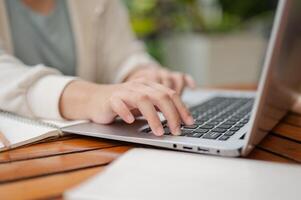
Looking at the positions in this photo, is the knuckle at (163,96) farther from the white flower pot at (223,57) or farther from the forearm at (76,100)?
the white flower pot at (223,57)

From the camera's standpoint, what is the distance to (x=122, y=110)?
0.51 meters

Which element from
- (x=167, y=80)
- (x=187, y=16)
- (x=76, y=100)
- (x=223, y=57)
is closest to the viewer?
(x=76, y=100)

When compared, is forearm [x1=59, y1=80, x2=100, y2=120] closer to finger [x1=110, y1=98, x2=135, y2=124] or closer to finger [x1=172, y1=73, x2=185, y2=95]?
finger [x1=110, y1=98, x2=135, y2=124]

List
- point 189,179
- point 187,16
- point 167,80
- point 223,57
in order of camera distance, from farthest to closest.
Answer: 1. point 187,16
2. point 223,57
3. point 167,80
4. point 189,179

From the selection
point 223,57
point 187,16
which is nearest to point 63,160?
point 223,57

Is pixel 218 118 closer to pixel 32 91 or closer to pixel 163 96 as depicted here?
pixel 163 96

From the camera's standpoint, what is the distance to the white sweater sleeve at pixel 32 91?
596 mm

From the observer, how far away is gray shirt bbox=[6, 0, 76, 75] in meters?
0.85

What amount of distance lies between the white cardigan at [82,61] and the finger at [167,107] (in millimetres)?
159

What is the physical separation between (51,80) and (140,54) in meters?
0.42

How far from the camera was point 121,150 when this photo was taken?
48cm

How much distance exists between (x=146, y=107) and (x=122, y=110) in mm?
35

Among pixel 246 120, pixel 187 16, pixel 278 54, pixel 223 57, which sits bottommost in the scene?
pixel 223 57

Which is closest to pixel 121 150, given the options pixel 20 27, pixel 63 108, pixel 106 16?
pixel 63 108
